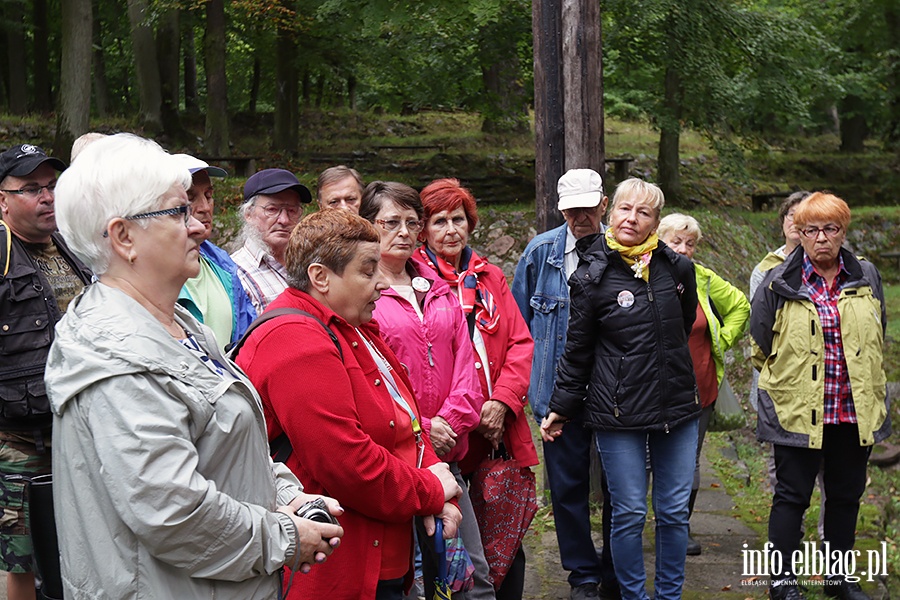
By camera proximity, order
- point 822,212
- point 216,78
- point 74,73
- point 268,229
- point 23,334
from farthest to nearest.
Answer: point 216,78 < point 74,73 < point 822,212 < point 268,229 < point 23,334

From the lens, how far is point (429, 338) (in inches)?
156

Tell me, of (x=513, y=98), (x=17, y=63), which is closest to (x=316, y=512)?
A: (x=513, y=98)

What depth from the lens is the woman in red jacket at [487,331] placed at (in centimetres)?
419

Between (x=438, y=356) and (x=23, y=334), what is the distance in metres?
1.64

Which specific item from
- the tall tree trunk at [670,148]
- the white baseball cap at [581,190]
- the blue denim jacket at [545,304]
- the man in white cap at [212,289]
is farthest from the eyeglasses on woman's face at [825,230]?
the tall tree trunk at [670,148]

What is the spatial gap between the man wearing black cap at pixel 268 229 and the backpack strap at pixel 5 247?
0.89m

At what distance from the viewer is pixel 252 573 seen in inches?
87.6

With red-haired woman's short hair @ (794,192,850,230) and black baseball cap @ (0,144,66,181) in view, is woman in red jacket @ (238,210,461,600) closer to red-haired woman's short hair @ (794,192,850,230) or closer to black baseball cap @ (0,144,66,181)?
black baseball cap @ (0,144,66,181)

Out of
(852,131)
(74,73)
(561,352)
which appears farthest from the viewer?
(852,131)

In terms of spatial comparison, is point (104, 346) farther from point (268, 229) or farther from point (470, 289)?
point (470, 289)

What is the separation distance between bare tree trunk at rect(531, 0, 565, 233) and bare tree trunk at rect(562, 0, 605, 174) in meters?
0.05

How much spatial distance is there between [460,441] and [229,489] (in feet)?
5.94

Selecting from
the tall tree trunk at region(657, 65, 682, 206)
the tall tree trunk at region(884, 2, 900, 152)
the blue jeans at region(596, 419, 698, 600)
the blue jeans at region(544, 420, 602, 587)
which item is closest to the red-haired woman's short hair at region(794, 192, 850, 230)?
the blue jeans at region(596, 419, 698, 600)

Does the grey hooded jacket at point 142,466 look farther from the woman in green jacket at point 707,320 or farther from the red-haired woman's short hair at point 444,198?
the woman in green jacket at point 707,320
